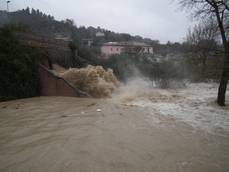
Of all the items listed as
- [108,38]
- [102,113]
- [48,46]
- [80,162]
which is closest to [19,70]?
[48,46]

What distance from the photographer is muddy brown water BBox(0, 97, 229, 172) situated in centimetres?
450

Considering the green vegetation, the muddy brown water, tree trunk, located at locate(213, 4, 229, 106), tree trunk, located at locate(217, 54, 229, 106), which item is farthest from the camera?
the green vegetation

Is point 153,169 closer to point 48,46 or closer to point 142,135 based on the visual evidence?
point 142,135

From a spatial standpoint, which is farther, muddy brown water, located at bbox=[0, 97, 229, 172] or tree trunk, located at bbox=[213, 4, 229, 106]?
tree trunk, located at bbox=[213, 4, 229, 106]

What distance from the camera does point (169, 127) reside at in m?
7.28

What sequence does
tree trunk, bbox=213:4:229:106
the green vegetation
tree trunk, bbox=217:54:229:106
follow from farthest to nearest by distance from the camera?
the green vegetation
tree trunk, bbox=213:4:229:106
tree trunk, bbox=217:54:229:106

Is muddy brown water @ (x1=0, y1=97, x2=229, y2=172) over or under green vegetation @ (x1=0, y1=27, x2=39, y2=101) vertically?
under

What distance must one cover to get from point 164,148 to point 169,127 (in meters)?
1.93

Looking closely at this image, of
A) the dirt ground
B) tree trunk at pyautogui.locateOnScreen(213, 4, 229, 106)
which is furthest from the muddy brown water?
tree trunk at pyautogui.locateOnScreen(213, 4, 229, 106)

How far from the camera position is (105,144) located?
18.5 feet

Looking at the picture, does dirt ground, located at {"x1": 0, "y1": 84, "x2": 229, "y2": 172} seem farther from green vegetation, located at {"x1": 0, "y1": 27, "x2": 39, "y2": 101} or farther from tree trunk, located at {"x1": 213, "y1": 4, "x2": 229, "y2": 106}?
tree trunk, located at {"x1": 213, "y1": 4, "x2": 229, "y2": 106}

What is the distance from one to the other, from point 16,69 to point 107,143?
9546mm

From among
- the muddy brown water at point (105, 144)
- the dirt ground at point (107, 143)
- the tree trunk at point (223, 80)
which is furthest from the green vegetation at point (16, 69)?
the tree trunk at point (223, 80)

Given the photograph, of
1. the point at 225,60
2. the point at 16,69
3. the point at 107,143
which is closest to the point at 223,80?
the point at 225,60
